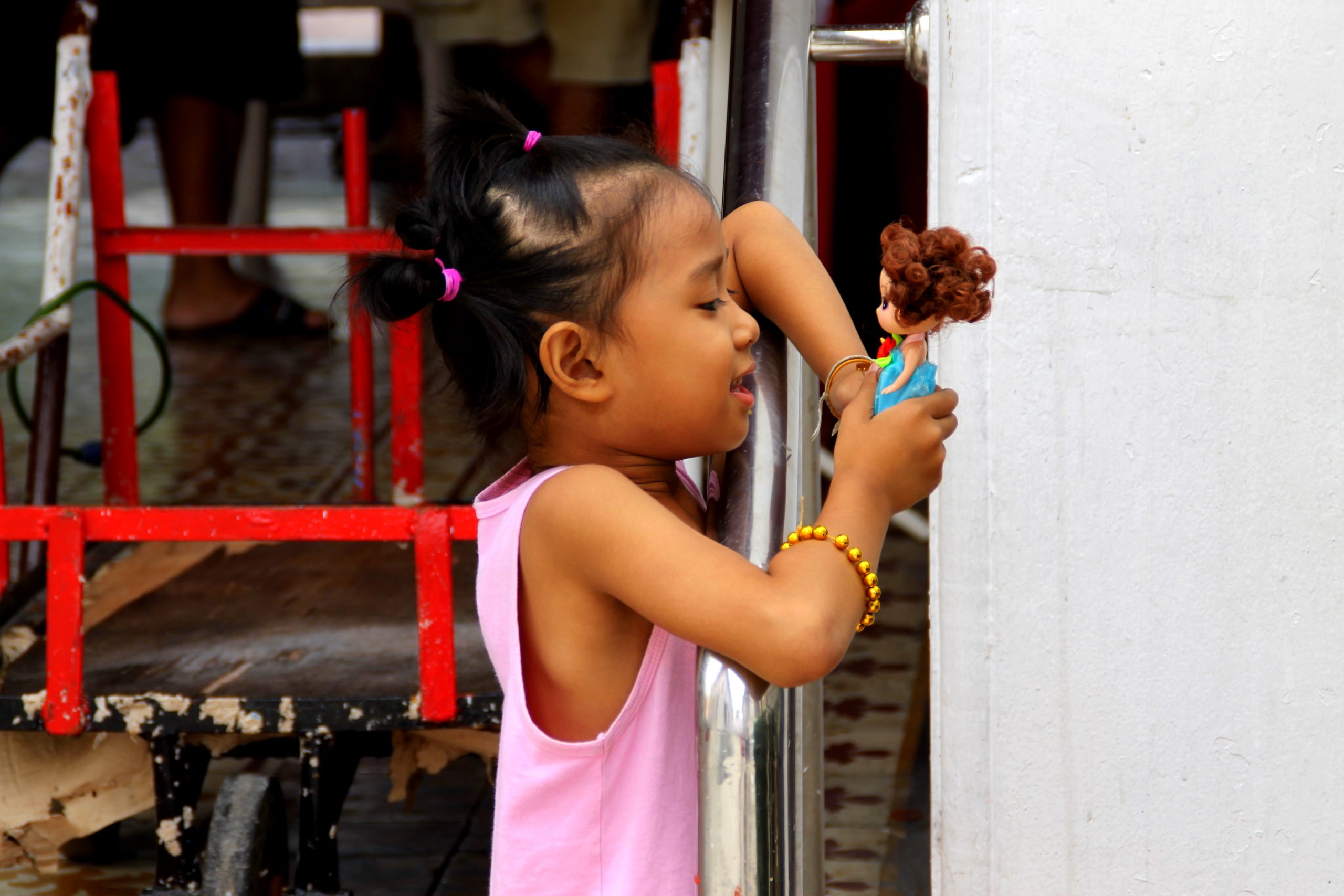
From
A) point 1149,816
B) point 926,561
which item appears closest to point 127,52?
point 926,561

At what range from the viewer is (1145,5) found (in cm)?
132

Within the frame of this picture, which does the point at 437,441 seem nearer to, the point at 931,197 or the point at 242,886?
the point at 242,886

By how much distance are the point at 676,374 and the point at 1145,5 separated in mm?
616

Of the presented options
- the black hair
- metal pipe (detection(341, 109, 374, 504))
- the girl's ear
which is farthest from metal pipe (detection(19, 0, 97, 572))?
the girl's ear

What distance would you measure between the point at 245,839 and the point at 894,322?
4.00 ft

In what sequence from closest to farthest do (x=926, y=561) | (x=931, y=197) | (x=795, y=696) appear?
1. (x=795, y=696)
2. (x=931, y=197)
3. (x=926, y=561)

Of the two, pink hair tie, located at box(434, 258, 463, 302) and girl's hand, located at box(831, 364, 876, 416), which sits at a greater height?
pink hair tie, located at box(434, 258, 463, 302)

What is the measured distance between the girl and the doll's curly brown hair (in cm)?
12

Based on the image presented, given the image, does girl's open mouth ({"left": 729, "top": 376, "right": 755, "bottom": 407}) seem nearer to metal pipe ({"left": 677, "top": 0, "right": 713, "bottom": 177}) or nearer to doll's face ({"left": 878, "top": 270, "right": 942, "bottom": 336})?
doll's face ({"left": 878, "top": 270, "right": 942, "bottom": 336})

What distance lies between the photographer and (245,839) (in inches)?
69.2

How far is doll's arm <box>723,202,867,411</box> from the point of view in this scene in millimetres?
1171

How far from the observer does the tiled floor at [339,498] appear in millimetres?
2197

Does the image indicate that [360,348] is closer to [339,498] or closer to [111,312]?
[111,312]

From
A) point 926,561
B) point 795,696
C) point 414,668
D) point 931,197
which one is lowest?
point 926,561
